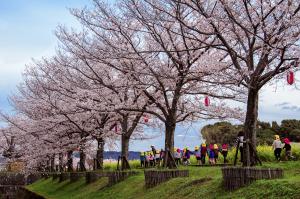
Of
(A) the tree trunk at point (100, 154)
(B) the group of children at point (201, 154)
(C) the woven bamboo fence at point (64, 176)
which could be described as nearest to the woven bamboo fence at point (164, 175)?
(B) the group of children at point (201, 154)

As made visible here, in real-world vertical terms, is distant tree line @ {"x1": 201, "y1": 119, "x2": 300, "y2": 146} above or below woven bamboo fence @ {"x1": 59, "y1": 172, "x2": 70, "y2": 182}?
above

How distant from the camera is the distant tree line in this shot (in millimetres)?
44594

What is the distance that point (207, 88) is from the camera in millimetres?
19453

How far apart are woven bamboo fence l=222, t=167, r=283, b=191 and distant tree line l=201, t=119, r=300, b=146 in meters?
32.5

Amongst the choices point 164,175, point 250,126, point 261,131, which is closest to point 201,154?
point 164,175

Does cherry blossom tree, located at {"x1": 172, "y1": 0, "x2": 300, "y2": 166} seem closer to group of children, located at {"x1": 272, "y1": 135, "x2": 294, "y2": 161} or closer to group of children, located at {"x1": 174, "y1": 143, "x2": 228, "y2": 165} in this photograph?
group of children, located at {"x1": 272, "y1": 135, "x2": 294, "y2": 161}

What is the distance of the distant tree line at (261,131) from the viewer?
146 ft

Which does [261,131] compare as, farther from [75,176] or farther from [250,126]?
[250,126]

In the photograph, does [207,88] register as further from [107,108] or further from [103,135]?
[103,135]

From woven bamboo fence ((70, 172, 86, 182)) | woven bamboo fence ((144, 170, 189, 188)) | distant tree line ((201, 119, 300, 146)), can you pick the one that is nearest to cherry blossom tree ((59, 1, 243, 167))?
woven bamboo fence ((144, 170, 189, 188))

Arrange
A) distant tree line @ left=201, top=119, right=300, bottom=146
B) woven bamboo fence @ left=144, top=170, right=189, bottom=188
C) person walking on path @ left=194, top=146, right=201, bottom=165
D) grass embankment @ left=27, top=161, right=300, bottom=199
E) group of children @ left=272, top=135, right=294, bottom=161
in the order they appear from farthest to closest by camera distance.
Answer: distant tree line @ left=201, top=119, right=300, bottom=146 < person walking on path @ left=194, top=146, right=201, bottom=165 < group of children @ left=272, top=135, right=294, bottom=161 < woven bamboo fence @ left=144, top=170, right=189, bottom=188 < grass embankment @ left=27, top=161, right=300, bottom=199

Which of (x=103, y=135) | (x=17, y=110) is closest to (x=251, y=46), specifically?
(x=103, y=135)

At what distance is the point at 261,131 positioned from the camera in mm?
45500

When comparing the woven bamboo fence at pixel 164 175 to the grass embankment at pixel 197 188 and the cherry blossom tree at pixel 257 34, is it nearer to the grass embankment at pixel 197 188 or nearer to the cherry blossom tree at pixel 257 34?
the grass embankment at pixel 197 188
